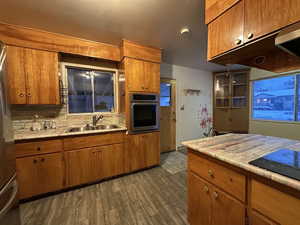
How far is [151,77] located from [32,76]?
6.35 ft

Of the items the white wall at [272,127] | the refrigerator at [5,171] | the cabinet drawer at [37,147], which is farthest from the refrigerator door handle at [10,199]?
the white wall at [272,127]

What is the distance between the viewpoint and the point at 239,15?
0.99 meters

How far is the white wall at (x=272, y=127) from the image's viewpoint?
3.07 meters

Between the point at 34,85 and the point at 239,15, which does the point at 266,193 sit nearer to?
the point at 239,15

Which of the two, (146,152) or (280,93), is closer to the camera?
(146,152)

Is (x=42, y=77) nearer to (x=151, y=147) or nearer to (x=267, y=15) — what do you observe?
(x=151, y=147)

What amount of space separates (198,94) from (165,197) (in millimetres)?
3400

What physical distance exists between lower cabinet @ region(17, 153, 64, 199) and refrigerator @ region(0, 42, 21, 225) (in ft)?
3.12

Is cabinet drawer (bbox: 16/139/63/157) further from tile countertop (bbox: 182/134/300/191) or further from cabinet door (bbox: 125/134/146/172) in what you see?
tile countertop (bbox: 182/134/300/191)

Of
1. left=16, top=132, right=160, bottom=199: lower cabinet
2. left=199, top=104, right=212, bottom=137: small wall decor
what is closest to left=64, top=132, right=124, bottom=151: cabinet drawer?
left=16, top=132, right=160, bottom=199: lower cabinet

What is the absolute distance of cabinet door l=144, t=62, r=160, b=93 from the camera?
8.47ft

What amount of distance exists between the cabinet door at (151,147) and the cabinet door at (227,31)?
1821 millimetres

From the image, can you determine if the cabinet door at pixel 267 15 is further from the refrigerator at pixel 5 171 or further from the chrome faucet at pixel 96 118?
the chrome faucet at pixel 96 118

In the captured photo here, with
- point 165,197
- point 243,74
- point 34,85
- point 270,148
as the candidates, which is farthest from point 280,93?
point 34,85
